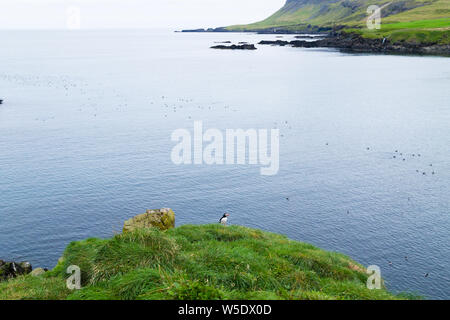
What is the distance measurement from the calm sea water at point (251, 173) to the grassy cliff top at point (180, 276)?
21.9 m

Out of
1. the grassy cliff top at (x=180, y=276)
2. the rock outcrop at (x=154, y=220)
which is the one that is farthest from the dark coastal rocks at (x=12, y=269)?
the grassy cliff top at (x=180, y=276)

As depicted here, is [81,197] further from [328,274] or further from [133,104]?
[133,104]

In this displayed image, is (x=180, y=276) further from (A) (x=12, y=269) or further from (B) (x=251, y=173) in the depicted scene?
(B) (x=251, y=173)

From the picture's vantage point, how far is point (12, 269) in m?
35.5

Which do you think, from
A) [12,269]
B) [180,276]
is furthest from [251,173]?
[180,276]

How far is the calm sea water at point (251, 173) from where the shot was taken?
4858 cm

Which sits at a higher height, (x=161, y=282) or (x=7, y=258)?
(x=161, y=282)

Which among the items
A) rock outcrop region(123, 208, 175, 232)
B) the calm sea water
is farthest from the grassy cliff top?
the calm sea water

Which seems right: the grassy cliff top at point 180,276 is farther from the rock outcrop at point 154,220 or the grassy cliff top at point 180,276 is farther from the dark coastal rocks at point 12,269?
the dark coastal rocks at point 12,269

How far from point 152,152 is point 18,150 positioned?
88.5ft

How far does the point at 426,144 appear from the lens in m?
84.5

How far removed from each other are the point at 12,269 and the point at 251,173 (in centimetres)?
4332
